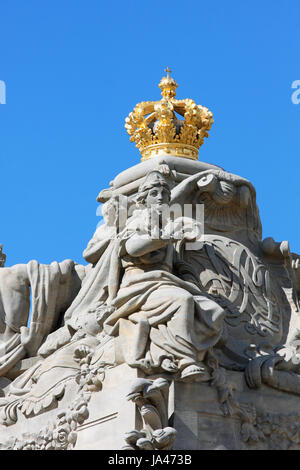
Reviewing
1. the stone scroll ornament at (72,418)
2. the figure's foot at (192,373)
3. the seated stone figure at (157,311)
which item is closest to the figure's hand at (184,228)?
the seated stone figure at (157,311)

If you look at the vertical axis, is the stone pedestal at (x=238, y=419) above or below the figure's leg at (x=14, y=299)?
below

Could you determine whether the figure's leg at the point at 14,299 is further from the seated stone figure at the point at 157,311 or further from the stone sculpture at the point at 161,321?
the seated stone figure at the point at 157,311

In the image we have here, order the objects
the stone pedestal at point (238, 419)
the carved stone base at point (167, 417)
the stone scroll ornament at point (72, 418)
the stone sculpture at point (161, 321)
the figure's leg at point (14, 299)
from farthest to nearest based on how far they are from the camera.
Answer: the figure's leg at point (14, 299)
the stone scroll ornament at point (72, 418)
the stone sculpture at point (161, 321)
the stone pedestal at point (238, 419)
the carved stone base at point (167, 417)

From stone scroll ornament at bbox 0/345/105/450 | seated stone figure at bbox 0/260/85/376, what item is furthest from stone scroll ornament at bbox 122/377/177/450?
seated stone figure at bbox 0/260/85/376

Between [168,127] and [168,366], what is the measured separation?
515 cm

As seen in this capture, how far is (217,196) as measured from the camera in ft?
47.4

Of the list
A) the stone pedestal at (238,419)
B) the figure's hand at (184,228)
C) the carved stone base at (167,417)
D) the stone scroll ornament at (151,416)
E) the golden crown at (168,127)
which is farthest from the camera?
the golden crown at (168,127)

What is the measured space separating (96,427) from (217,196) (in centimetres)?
383

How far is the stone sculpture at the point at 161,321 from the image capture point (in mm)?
11969

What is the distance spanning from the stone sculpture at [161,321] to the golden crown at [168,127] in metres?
0.02

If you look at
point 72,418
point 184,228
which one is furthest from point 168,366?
point 184,228

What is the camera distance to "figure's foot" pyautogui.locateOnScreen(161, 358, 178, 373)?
11.8 meters

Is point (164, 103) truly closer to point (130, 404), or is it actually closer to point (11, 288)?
point (11, 288)
